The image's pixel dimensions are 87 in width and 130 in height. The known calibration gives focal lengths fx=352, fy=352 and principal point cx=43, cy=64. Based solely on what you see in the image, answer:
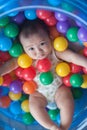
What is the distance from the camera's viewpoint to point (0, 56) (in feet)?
3.44

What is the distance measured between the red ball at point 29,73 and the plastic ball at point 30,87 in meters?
0.02

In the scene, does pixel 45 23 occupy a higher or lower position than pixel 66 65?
higher

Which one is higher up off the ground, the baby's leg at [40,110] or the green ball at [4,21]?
the green ball at [4,21]

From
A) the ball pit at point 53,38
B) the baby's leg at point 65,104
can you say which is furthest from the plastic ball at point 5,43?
the baby's leg at point 65,104

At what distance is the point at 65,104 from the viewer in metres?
1.00

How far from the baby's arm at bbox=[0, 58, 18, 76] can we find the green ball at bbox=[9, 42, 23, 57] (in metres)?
0.03

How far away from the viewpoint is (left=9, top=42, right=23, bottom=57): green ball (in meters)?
1.00

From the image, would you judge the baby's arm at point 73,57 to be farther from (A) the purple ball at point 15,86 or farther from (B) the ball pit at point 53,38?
(A) the purple ball at point 15,86

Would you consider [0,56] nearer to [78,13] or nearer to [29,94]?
[29,94]

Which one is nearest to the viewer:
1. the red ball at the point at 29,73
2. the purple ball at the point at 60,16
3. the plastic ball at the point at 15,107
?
the purple ball at the point at 60,16

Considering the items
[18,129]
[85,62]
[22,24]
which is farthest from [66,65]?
[18,129]

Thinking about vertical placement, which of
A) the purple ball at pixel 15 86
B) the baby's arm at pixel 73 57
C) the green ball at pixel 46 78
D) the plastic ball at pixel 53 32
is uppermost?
the plastic ball at pixel 53 32

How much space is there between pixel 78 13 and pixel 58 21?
142 millimetres

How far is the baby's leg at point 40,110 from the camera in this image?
98 centimetres
